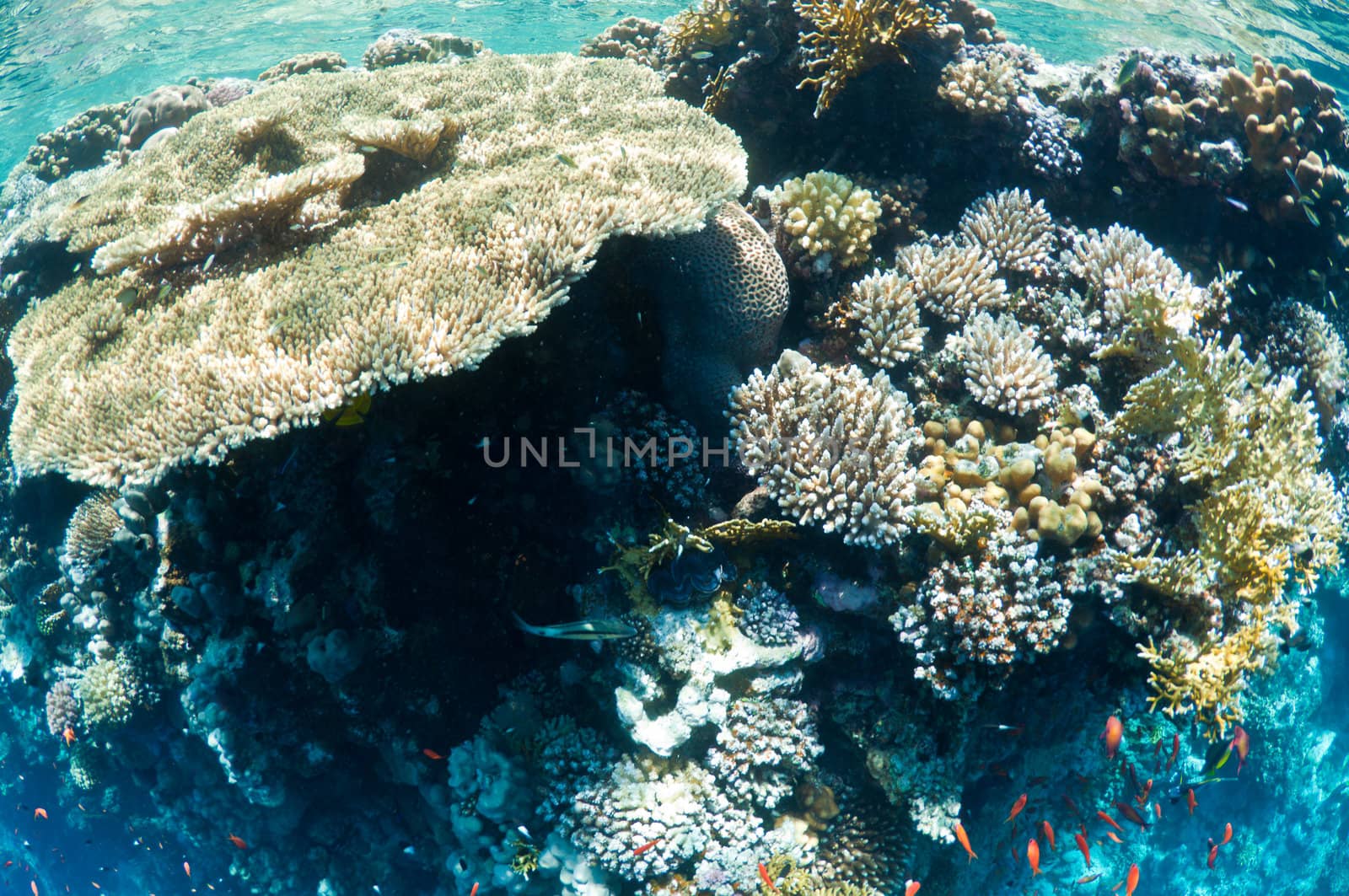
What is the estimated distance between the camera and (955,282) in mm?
5008

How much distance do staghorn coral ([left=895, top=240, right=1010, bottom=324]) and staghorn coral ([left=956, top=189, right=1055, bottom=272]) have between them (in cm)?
25

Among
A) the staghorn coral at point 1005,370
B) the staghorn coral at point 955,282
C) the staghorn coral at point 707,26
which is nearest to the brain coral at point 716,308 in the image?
the staghorn coral at point 955,282

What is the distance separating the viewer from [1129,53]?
19.4 feet

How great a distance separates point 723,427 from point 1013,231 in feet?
9.97

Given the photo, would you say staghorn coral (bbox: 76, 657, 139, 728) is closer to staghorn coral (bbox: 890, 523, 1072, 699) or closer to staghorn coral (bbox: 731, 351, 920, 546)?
→ staghorn coral (bbox: 731, 351, 920, 546)

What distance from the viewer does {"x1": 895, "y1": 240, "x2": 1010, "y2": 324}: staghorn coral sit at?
5012mm

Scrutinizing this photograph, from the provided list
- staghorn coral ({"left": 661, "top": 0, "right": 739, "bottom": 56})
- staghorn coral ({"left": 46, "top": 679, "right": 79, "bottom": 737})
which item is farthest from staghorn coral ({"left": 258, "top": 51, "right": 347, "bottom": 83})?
staghorn coral ({"left": 46, "top": 679, "right": 79, "bottom": 737})

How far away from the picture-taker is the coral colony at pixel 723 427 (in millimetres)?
4074

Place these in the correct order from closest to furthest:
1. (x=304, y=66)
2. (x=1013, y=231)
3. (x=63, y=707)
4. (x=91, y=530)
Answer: (x=1013, y=231) < (x=91, y=530) < (x=63, y=707) < (x=304, y=66)

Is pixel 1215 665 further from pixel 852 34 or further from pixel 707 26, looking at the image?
pixel 707 26

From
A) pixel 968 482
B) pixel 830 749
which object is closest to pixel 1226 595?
pixel 968 482

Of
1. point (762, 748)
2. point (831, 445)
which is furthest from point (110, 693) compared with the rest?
point (831, 445)

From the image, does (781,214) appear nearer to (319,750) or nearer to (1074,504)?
(1074,504)

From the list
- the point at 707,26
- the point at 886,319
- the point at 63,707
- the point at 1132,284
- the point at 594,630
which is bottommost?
the point at 63,707
